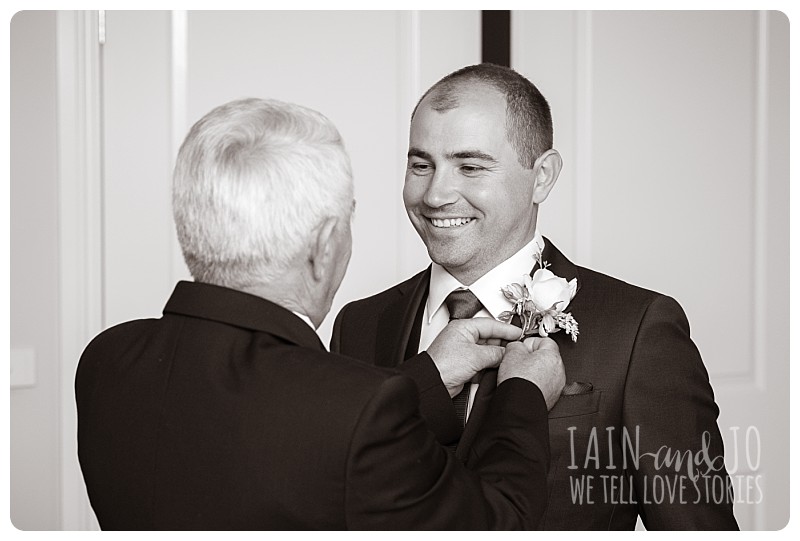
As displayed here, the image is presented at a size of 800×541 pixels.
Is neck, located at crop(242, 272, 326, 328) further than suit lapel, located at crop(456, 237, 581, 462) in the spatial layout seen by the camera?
No

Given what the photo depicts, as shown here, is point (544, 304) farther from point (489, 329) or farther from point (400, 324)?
point (400, 324)

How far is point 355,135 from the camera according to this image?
8.70 feet

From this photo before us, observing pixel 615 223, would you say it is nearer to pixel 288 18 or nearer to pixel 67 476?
pixel 288 18

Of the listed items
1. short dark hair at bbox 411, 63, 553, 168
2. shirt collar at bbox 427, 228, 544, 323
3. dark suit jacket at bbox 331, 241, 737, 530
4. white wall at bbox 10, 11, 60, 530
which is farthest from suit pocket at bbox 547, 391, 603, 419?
white wall at bbox 10, 11, 60, 530

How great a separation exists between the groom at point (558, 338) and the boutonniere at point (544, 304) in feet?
0.07

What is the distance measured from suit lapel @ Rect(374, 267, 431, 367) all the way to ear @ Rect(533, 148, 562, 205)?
27cm

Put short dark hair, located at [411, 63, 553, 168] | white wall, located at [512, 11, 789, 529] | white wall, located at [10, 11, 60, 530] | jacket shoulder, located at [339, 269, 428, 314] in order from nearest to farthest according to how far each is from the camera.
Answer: short dark hair, located at [411, 63, 553, 168] → jacket shoulder, located at [339, 269, 428, 314] → white wall, located at [10, 11, 60, 530] → white wall, located at [512, 11, 789, 529]

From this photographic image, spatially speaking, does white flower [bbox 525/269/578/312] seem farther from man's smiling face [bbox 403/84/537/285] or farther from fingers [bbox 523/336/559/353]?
man's smiling face [bbox 403/84/537/285]

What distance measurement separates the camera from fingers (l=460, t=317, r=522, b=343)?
1587 mm

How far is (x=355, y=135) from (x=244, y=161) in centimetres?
150

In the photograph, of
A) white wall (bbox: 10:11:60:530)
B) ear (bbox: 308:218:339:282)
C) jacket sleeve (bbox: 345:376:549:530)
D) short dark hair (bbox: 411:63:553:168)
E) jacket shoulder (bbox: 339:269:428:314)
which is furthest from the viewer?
white wall (bbox: 10:11:60:530)

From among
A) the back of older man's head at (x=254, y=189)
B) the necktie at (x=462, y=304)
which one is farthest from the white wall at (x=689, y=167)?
the back of older man's head at (x=254, y=189)
